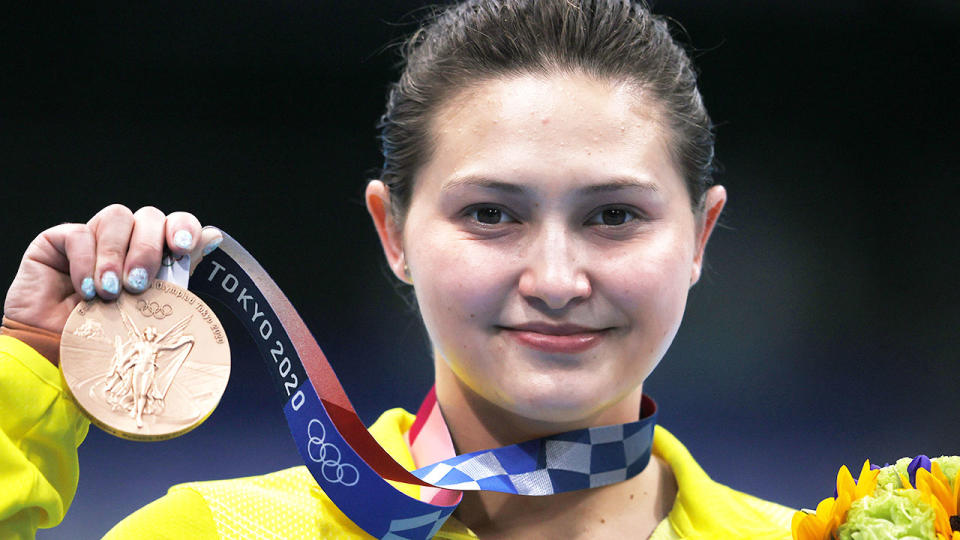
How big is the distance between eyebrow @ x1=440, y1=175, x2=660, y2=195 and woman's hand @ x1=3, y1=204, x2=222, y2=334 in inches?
18.1

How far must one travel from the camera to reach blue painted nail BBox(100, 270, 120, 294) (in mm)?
1459

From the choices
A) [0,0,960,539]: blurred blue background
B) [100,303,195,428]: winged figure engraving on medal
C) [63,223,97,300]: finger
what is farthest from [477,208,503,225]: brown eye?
[0,0,960,539]: blurred blue background

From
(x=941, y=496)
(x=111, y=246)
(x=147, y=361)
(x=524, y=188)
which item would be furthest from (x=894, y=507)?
(x=111, y=246)

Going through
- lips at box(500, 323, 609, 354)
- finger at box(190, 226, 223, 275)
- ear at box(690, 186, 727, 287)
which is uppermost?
ear at box(690, 186, 727, 287)

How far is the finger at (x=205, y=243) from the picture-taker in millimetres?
1603

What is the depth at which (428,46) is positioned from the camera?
2053 millimetres

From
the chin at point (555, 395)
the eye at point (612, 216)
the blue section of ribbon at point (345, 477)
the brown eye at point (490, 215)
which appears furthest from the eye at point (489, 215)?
the blue section of ribbon at point (345, 477)

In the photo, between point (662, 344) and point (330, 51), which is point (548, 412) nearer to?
point (662, 344)

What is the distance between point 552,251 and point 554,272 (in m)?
0.04

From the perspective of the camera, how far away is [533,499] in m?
1.88

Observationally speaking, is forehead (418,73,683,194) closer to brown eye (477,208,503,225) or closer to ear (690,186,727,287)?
brown eye (477,208,503,225)

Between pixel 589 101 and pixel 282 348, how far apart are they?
0.68 meters

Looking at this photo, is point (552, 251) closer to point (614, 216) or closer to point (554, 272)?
point (554, 272)

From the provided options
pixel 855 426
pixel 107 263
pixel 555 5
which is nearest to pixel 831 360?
pixel 855 426
